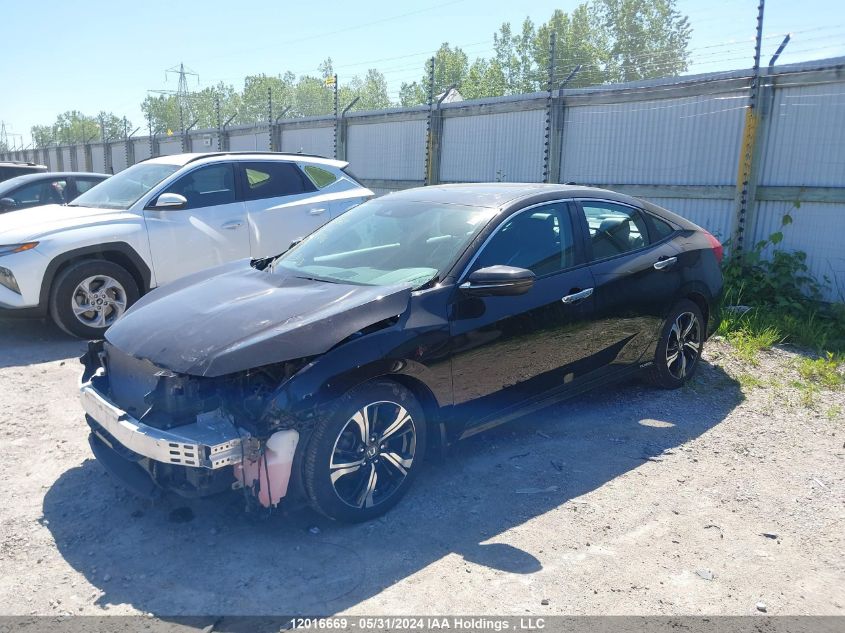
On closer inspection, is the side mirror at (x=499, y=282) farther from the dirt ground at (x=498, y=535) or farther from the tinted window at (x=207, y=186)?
the tinted window at (x=207, y=186)

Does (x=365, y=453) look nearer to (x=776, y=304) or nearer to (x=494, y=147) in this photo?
(x=776, y=304)

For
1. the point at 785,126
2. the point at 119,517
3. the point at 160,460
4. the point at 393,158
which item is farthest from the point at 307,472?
the point at 393,158

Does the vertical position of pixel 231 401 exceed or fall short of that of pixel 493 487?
it exceeds it

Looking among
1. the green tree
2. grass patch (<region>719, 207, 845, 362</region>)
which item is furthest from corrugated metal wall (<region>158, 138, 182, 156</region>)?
the green tree

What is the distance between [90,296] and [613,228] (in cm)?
506

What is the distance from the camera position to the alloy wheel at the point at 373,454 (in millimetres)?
3508

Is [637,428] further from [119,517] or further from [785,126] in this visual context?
[785,126]

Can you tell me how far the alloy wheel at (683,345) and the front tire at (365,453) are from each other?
2.63 meters

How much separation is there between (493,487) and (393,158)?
427 inches

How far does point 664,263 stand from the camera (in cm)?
532

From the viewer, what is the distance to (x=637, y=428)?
5.02 m

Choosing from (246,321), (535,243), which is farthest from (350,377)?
(535,243)

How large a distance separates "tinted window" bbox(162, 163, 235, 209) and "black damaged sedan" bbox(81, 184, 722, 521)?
121 inches

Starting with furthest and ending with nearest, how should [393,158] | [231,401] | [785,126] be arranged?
[393,158] < [785,126] < [231,401]
